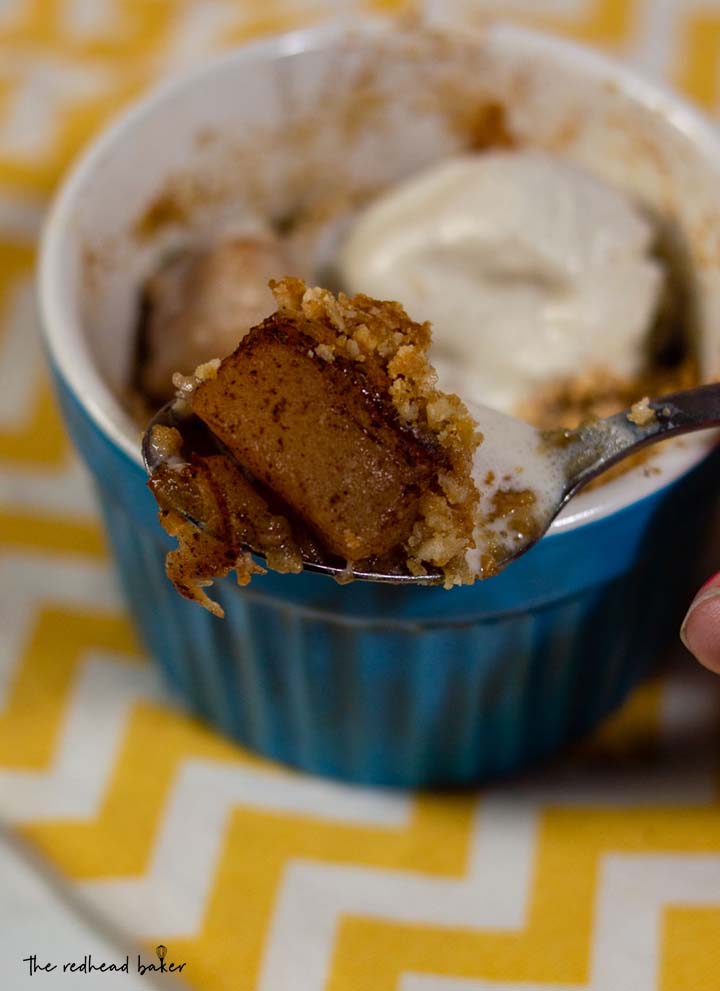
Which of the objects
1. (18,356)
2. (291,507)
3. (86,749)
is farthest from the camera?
(18,356)

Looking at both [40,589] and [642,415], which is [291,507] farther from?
[40,589]

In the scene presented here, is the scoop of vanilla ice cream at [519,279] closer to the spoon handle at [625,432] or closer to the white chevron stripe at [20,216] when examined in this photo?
Result: the spoon handle at [625,432]

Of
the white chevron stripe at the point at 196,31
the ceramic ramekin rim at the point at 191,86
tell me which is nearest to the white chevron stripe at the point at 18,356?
the ceramic ramekin rim at the point at 191,86

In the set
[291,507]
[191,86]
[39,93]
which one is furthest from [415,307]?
[39,93]

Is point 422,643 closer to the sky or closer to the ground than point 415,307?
closer to the ground

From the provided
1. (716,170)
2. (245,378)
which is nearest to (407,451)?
(245,378)

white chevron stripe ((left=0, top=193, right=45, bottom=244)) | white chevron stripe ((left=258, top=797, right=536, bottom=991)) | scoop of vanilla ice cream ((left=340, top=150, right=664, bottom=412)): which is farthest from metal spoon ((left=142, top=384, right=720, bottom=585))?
white chevron stripe ((left=0, top=193, right=45, bottom=244))
